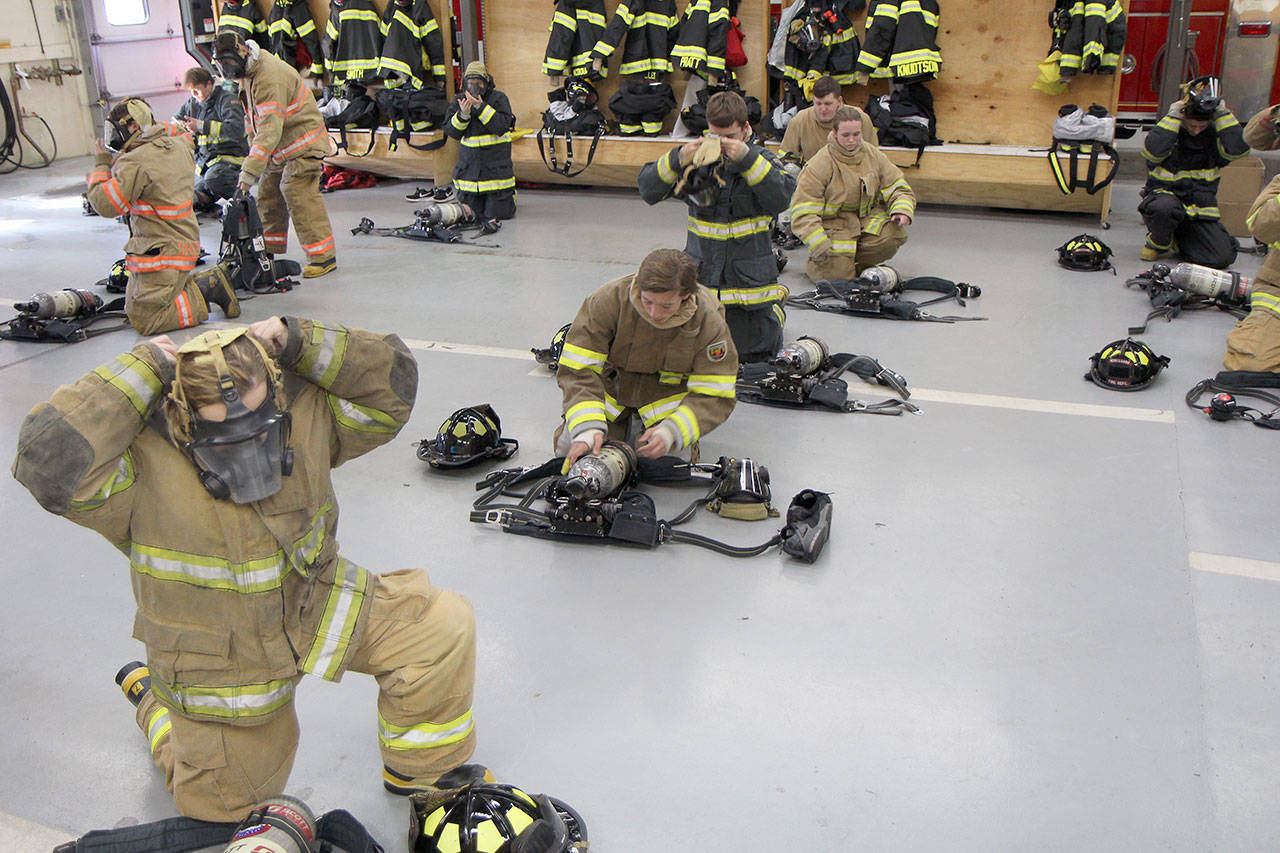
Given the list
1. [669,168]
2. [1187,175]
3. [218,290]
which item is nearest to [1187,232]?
[1187,175]

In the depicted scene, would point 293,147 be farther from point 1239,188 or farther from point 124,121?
point 1239,188

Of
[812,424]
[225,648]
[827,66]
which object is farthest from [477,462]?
[827,66]

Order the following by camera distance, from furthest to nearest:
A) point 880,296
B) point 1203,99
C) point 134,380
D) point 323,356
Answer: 1. point 1203,99
2. point 880,296
3. point 323,356
4. point 134,380

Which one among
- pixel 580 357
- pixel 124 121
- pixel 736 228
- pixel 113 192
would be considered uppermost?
pixel 124 121

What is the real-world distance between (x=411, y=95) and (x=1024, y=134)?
19.8 feet

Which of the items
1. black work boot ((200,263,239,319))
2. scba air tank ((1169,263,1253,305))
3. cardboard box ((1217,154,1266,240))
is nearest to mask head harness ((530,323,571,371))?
black work boot ((200,263,239,319))

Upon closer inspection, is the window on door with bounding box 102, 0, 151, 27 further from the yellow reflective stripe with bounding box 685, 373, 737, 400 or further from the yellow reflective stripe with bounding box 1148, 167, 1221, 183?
the yellow reflective stripe with bounding box 685, 373, 737, 400

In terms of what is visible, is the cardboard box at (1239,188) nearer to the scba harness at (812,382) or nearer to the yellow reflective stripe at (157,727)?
the scba harness at (812,382)

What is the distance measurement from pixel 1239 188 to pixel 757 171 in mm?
5336

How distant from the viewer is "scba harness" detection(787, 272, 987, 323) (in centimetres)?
710

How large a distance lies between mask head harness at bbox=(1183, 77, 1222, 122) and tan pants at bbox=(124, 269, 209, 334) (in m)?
6.98

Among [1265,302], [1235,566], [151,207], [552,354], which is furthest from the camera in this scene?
[151,207]

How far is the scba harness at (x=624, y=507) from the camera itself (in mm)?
4219

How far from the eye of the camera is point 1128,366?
18.8 feet
